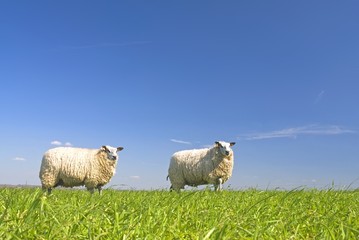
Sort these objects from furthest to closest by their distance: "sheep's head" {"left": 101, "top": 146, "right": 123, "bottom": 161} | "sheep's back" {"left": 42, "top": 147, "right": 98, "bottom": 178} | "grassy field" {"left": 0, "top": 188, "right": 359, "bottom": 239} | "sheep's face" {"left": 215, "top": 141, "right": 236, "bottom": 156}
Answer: "sheep's head" {"left": 101, "top": 146, "right": 123, "bottom": 161} → "sheep's face" {"left": 215, "top": 141, "right": 236, "bottom": 156} → "sheep's back" {"left": 42, "top": 147, "right": 98, "bottom": 178} → "grassy field" {"left": 0, "top": 188, "right": 359, "bottom": 239}

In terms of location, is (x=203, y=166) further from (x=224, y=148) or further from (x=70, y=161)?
(x=70, y=161)

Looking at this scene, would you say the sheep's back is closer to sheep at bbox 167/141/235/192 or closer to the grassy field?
sheep at bbox 167/141/235/192

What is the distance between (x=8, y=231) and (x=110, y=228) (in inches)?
31.7

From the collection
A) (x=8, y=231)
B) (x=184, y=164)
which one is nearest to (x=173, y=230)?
(x=8, y=231)

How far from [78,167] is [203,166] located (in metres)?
5.39

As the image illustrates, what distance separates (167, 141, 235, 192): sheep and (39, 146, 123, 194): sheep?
3.23 m

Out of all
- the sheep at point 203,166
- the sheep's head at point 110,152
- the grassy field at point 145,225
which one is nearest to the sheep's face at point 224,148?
the sheep at point 203,166

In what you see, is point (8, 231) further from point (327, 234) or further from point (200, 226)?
point (327, 234)

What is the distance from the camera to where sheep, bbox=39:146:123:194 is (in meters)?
15.7

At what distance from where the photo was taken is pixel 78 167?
15.7 meters

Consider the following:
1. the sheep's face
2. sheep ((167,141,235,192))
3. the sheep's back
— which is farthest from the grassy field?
the sheep's back

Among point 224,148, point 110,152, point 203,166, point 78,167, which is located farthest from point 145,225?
point 203,166

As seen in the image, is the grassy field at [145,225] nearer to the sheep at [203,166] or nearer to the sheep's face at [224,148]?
the sheep's face at [224,148]

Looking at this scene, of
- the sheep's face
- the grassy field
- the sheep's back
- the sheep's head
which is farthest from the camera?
the sheep's head
